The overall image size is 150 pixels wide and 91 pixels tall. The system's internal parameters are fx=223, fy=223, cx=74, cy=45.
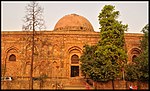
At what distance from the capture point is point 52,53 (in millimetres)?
22266

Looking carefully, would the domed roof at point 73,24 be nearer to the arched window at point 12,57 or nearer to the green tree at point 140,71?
the arched window at point 12,57

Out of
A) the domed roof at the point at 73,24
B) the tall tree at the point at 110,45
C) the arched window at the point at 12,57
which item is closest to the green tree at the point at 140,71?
the tall tree at the point at 110,45

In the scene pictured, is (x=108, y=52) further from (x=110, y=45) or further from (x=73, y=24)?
(x=73, y=24)

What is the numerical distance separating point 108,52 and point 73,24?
8919mm

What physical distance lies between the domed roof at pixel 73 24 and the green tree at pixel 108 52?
691 centimetres

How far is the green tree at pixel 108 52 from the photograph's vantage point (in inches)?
683

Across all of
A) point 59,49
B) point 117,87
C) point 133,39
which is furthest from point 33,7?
point 133,39

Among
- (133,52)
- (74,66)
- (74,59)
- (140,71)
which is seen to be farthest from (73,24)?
(140,71)

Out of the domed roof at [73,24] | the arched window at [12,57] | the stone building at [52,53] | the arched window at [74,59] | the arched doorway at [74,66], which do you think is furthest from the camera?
the domed roof at [73,24]

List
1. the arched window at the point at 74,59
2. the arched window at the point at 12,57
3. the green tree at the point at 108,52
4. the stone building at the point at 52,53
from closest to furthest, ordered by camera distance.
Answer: the green tree at the point at 108,52 → the stone building at the point at 52,53 → the arched window at the point at 74,59 → the arched window at the point at 12,57

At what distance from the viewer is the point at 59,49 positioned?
22438mm

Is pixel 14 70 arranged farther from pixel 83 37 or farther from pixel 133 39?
pixel 133 39

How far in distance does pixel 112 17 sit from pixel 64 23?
8.69m

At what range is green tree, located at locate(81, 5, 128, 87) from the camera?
56.9ft
